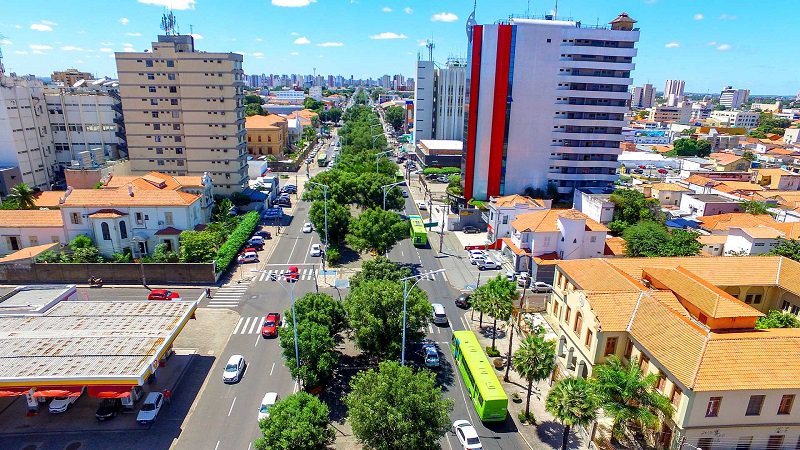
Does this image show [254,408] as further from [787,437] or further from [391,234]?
[787,437]

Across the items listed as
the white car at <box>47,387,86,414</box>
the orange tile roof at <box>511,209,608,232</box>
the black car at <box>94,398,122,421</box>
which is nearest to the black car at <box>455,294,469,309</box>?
the orange tile roof at <box>511,209,608,232</box>

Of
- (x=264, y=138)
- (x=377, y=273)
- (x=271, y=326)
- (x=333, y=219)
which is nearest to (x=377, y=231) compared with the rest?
(x=333, y=219)

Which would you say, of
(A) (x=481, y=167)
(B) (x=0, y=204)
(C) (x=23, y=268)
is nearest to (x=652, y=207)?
(A) (x=481, y=167)

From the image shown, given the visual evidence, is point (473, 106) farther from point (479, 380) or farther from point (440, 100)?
point (479, 380)

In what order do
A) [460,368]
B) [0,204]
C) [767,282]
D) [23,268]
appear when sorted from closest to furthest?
1. [460,368]
2. [767,282]
3. [23,268]
4. [0,204]

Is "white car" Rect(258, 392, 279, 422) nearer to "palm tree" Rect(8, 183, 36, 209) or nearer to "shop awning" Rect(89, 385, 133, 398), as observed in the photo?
"shop awning" Rect(89, 385, 133, 398)

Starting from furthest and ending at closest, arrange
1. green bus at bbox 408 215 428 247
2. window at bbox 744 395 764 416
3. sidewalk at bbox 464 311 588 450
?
green bus at bbox 408 215 428 247 → sidewalk at bbox 464 311 588 450 → window at bbox 744 395 764 416

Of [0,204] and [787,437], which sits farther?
[0,204]
